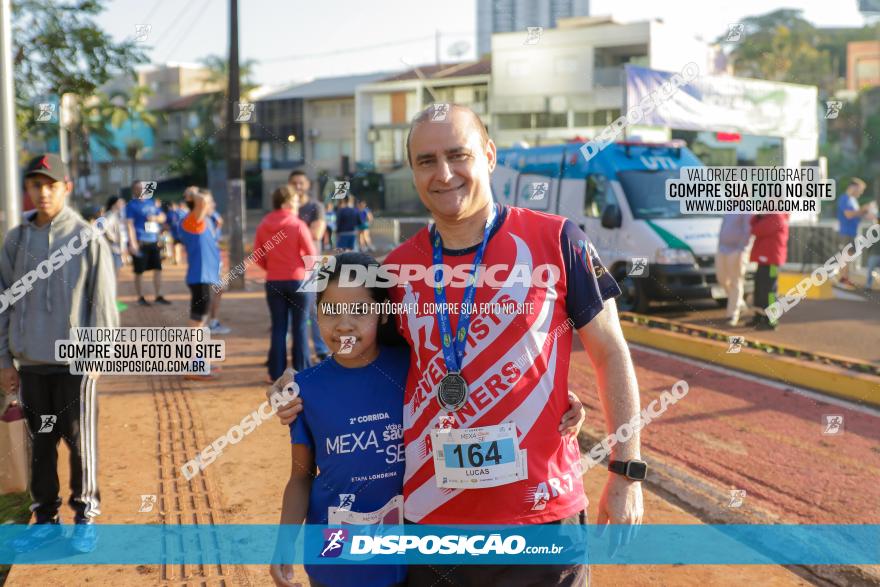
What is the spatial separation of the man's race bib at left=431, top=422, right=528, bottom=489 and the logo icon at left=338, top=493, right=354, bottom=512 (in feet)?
1.20

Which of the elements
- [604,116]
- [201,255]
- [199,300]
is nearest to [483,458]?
[199,300]

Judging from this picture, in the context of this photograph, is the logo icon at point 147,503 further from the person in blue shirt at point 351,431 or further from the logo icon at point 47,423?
the person in blue shirt at point 351,431

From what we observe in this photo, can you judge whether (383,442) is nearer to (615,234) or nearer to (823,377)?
(823,377)

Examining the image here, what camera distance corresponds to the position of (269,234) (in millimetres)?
8352

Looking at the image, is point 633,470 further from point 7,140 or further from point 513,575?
point 7,140

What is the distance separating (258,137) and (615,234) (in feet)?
161

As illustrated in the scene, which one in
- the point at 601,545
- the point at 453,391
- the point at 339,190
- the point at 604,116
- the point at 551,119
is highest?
the point at 604,116

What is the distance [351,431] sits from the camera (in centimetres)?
254

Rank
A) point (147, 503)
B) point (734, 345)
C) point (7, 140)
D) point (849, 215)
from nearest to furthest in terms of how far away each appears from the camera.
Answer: point (147, 503), point (7, 140), point (734, 345), point (849, 215)

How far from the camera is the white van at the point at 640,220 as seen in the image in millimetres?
12320

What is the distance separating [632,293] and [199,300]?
6.64 meters

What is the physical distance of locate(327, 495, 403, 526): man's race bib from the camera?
8.24 ft

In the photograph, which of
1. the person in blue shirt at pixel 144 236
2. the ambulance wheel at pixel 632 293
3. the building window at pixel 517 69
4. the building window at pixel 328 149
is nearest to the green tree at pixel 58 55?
the person in blue shirt at pixel 144 236

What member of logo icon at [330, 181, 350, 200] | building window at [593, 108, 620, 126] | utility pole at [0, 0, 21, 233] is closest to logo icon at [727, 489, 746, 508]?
logo icon at [330, 181, 350, 200]
